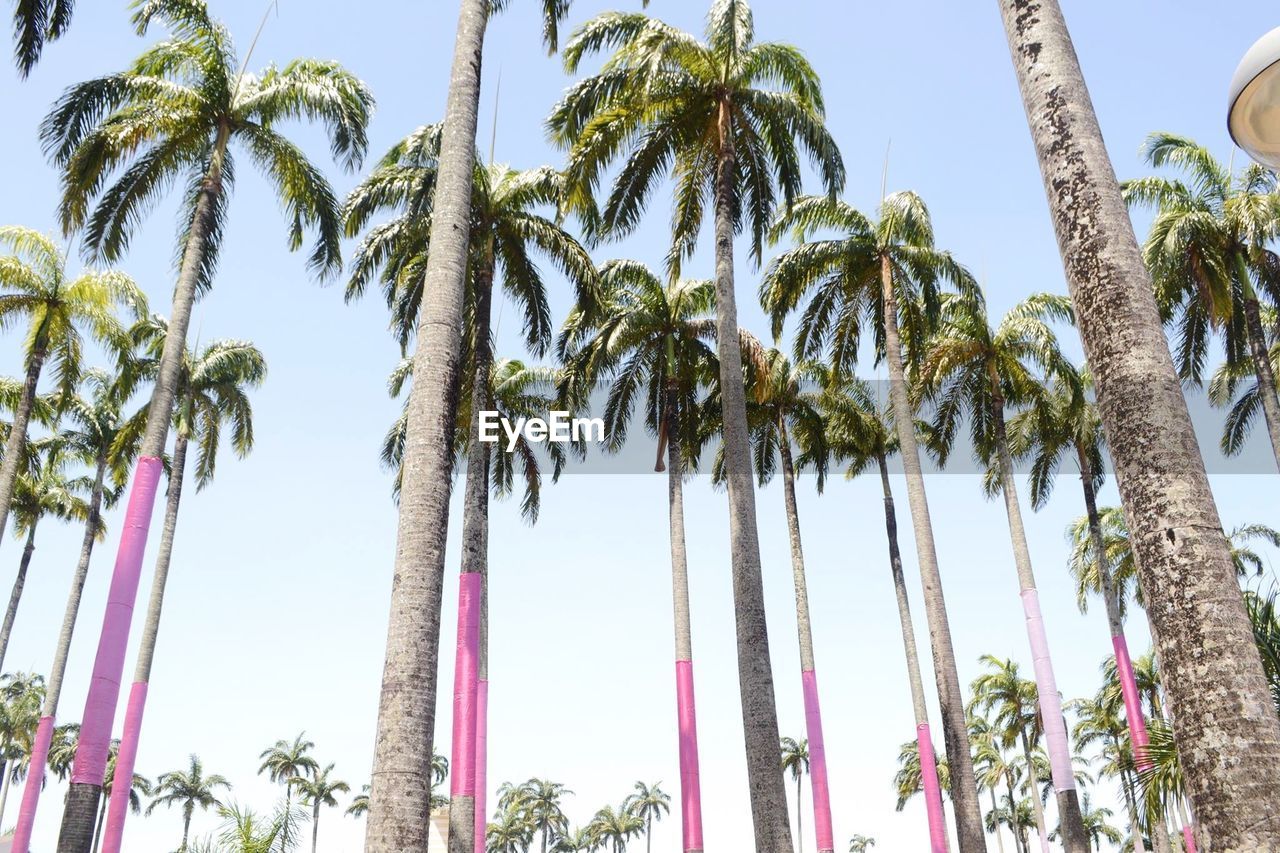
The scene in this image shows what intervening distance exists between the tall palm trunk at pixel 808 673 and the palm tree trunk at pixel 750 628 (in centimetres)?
1341

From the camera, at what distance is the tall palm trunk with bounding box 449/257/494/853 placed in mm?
18688

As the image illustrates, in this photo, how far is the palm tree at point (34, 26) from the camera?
16.7 m

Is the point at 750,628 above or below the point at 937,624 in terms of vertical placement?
below

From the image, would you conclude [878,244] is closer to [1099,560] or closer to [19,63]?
[1099,560]

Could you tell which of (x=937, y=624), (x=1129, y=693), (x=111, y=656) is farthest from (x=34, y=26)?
(x=1129, y=693)

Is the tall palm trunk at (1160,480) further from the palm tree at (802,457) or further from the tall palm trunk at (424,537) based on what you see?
the palm tree at (802,457)

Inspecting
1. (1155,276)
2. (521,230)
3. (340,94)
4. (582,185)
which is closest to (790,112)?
(582,185)

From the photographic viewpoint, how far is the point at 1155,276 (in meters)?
24.4

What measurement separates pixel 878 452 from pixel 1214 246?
12.3 m

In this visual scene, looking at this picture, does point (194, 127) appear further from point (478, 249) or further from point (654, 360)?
point (654, 360)

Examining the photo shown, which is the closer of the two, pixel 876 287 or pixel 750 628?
pixel 750 628

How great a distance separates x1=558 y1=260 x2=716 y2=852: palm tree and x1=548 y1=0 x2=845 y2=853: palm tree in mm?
5392

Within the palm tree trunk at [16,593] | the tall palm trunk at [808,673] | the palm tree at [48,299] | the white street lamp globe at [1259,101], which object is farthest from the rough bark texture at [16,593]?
the white street lamp globe at [1259,101]

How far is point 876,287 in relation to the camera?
90.0ft
